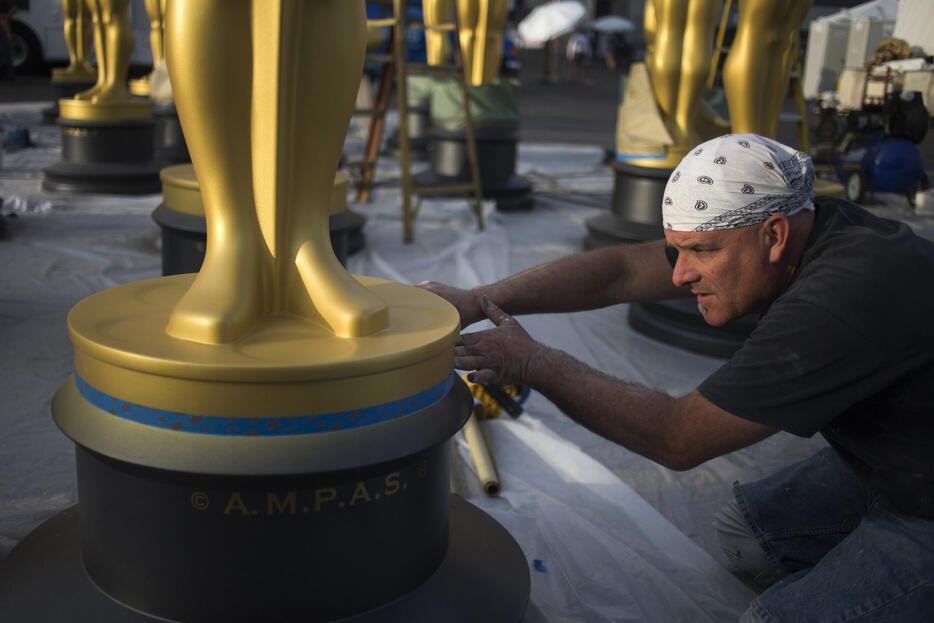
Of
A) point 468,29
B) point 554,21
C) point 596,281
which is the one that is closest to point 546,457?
point 596,281

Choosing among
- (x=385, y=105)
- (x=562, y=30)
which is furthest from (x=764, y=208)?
(x=562, y=30)

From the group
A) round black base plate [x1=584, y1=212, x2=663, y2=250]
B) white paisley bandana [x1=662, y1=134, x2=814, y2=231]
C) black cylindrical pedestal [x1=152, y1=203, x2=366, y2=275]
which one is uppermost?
white paisley bandana [x1=662, y1=134, x2=814, y2=231]

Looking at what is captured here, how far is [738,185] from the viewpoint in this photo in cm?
168

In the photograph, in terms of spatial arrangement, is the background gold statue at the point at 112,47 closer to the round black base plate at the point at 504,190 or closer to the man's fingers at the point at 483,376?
the round black base plate at the point at 504,190

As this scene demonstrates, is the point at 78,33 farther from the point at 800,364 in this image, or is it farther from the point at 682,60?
the point at 800,364

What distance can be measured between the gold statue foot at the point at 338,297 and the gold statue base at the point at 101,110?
476 centimetres

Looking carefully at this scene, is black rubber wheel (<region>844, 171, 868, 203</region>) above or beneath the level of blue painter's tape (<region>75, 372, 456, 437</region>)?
beneath

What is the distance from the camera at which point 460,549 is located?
1.76 meters

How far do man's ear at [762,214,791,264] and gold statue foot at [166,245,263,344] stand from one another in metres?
0.86

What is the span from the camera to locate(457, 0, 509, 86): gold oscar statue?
18.4 ft

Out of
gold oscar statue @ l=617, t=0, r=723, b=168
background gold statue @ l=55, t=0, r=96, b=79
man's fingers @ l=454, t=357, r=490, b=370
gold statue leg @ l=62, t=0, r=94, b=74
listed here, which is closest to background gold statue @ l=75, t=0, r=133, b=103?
gold statue leg @ l=62, t=0, r=94, b=74

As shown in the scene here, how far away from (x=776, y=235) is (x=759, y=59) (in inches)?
93.4

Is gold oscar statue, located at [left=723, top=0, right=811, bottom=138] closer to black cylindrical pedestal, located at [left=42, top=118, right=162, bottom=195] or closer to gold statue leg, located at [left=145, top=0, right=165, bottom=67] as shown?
black cylindrical pedestal, located at [left=42, top=118, right=162, bottom=195]

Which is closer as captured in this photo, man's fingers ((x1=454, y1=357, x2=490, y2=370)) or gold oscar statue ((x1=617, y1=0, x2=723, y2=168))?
man's fingers ((x1=454, y1=357, x2=490, y2=370))
